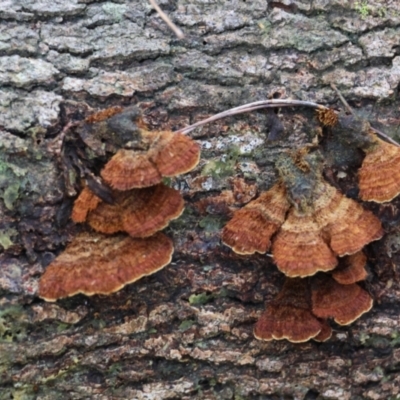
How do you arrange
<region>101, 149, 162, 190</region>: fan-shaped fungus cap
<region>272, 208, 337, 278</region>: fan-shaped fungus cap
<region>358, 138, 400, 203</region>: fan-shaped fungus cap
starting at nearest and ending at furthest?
<region>101, 149, 162, 190</region>: fan-shaped fungus cap
<region>272, 208, 337, 278</region>: fan-shaped fungus cap
<region>358, 138, 400, 203</region>: fan-shaped fungus cap

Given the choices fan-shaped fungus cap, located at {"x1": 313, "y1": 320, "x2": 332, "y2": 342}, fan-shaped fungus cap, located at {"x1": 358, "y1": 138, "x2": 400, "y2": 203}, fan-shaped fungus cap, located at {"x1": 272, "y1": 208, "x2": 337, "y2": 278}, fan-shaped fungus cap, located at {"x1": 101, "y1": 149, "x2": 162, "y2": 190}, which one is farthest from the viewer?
fan-shaped fungus cap, located at {"x1": 313, "y1": 320, "x2": 332, "y2": 342}

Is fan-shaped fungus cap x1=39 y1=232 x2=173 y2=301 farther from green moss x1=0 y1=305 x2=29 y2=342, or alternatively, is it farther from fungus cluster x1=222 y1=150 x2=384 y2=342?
fungus cluster x1=222 y1=150 x2=384 y2=342

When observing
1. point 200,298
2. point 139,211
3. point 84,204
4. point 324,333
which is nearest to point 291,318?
point 324,333

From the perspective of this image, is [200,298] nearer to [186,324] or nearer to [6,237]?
[186,324]

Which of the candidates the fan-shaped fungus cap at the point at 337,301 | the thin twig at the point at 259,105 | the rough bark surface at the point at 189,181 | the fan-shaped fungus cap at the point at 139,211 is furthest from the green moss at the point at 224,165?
the fan-shaped fungus cap at the point at 337,301

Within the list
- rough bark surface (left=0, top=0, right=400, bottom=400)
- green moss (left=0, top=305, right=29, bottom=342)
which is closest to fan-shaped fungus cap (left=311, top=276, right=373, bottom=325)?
rough bark surface (left=0, top=0, right=400, bottom=400)

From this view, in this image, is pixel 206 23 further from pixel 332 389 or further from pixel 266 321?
pixel 332 389

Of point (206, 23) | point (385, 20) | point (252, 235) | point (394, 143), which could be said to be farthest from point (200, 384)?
point (385, 20)
